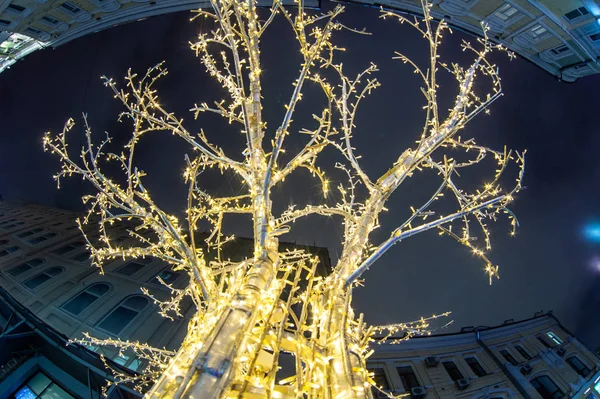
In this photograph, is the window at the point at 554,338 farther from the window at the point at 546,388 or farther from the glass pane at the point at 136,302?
the glass pane at the point at 136,302

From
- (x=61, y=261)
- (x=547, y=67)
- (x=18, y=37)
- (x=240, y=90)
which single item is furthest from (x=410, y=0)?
(x=61, y=261)

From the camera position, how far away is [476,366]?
15.2 metres

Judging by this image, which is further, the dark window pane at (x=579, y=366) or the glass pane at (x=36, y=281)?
the dark window pane at (x=579, y=366)

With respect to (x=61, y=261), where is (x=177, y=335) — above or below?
below

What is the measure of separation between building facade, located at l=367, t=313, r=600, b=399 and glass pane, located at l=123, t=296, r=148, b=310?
12.3 metres

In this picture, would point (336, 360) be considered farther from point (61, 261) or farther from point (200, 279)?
point (61, 261)

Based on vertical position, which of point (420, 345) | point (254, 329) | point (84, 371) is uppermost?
point (420, 345)

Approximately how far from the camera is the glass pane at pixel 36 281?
549 inches

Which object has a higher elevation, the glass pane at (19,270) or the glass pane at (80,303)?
the glass pane at (19,270)

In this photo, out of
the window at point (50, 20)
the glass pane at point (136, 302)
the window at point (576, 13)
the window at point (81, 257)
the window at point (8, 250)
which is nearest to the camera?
the window at point (576, 13)

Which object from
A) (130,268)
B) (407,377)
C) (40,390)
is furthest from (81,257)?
(407,377)

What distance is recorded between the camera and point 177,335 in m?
12.0

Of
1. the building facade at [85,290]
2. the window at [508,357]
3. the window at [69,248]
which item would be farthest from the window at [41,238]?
the window at [508,357]

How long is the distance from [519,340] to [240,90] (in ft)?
75.1
